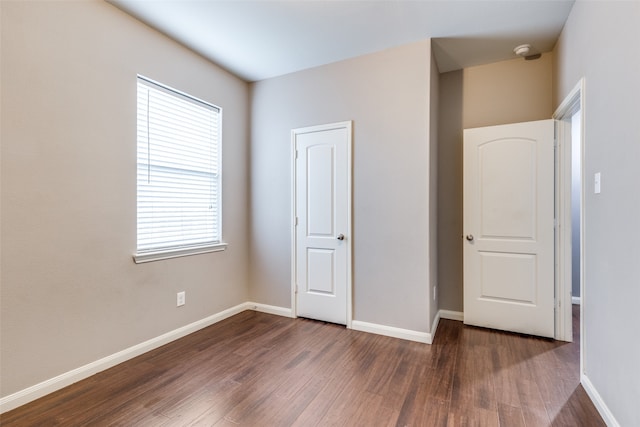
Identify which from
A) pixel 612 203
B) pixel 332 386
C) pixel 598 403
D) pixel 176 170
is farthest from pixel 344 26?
pixel 598 403

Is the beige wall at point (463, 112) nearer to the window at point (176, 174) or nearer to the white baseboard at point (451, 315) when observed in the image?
the white baseboard at point (451, 315)

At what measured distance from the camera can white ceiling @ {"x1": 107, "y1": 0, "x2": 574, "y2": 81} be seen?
2379mm

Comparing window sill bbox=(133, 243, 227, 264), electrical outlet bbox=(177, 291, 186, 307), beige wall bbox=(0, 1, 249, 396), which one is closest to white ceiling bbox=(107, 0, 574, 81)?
beige wall bbox=(0, 1, 249, 396)

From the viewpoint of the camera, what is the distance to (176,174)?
2.97 metres

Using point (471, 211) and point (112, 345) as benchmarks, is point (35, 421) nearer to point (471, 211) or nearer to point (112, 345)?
point (112, 345)

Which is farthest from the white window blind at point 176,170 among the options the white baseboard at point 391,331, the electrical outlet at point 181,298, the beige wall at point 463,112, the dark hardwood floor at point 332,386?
the beige wall at point 463,112

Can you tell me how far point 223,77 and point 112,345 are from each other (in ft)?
9.06

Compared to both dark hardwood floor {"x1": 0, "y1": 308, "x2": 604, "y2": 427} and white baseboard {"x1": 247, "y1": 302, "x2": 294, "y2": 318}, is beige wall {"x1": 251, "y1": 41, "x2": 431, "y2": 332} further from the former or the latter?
dark hardwood floor {"x1": 0, "y1": 308, "x2": 604, "y2": 427}

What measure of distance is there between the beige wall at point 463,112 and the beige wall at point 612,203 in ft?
2.99

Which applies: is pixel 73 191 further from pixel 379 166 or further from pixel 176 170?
pixel 379 166

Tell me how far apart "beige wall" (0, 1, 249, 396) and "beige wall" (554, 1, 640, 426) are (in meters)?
3.18

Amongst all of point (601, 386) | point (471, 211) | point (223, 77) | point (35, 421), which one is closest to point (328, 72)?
point (223, 77)

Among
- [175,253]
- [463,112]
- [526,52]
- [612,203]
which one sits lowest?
[175,253]

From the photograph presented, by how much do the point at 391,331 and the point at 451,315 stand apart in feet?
2.95
